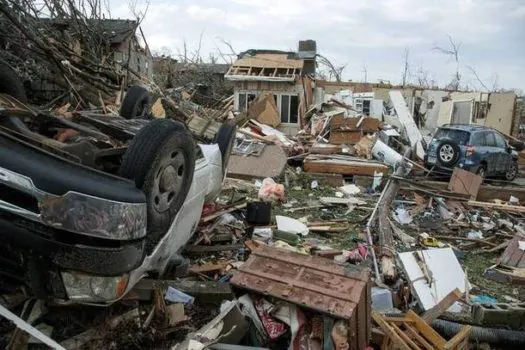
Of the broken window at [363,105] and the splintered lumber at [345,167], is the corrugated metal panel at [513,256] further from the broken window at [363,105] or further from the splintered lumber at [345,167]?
the broken window at [363,105]

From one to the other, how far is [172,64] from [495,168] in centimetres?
1802

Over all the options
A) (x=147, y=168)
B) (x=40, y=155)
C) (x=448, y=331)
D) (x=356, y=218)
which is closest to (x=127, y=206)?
(x=147, y=168)

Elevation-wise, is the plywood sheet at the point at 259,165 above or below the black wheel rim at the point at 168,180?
below

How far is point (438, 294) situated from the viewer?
5441mm

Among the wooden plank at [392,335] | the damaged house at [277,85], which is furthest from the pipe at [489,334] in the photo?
the damaged house at [277,85]

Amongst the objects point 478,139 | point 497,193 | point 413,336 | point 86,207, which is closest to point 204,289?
point 413,336

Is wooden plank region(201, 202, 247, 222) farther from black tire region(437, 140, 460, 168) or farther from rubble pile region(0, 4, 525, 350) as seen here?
black tire region(437, 140, 460, 168)

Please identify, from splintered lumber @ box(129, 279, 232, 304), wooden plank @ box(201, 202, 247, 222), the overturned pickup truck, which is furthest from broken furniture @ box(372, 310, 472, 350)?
wooden plank @ box(201, 202, 247, 222)

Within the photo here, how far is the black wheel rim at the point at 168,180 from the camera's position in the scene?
3.16 meters

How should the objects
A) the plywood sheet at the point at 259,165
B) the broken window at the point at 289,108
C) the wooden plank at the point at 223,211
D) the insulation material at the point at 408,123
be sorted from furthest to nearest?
the broken window at the point at 289,108
the insulation material at the point at 408,123
the plywood sheet at the point at 259,165
the wooden plank at the point at 223,211

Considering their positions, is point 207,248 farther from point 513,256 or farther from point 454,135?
point 454,135

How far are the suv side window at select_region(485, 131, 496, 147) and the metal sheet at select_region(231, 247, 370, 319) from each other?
42.5 ft

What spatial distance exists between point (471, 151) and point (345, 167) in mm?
4150

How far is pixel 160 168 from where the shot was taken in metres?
3.14
